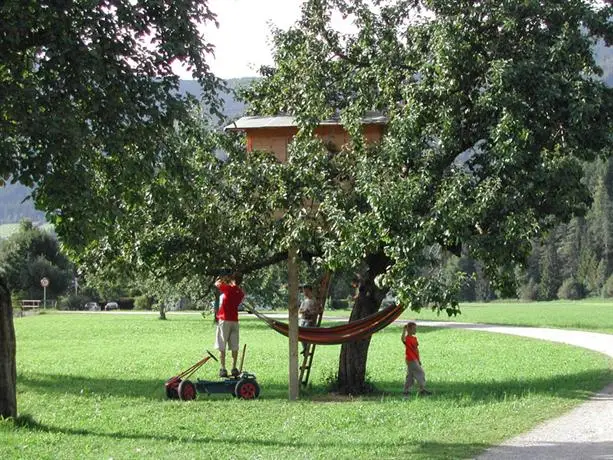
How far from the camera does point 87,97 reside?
11.4 metres

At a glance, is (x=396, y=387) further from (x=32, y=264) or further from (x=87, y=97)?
(x=32, y=264)

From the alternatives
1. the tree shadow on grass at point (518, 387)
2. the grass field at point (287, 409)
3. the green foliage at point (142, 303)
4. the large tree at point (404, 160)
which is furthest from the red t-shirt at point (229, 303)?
the green foliage at point (142, 303)

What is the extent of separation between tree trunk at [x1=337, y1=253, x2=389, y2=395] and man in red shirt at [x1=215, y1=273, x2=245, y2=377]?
7.02 ft

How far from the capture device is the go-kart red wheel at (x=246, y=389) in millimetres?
16203

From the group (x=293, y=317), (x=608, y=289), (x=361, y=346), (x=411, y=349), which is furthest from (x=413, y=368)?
(x=608, y=289)

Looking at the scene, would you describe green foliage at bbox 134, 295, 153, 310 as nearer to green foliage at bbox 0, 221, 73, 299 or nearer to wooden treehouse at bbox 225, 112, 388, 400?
green foliage at bbox 0, 221, 73, 299

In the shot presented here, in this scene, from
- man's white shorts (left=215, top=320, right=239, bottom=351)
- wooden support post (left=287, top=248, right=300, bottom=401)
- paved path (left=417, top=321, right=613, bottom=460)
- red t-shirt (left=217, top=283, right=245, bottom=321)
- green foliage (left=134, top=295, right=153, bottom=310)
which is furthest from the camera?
green foliage (left=134, top=295, right=153, bottom=310)

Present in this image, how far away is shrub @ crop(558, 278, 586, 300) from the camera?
402 ft

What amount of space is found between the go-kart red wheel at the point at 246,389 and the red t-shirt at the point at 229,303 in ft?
3.75

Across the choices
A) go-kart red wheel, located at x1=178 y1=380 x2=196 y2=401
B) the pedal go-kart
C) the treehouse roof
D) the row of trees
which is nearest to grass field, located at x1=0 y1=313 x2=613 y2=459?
the pedal go-kart

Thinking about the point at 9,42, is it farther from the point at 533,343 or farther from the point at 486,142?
the point at 533,343

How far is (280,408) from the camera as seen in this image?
14.9 m

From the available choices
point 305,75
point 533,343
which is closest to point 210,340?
point 533,343

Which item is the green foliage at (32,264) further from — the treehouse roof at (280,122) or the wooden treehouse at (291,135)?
the wooden treehouse at (291,135)
